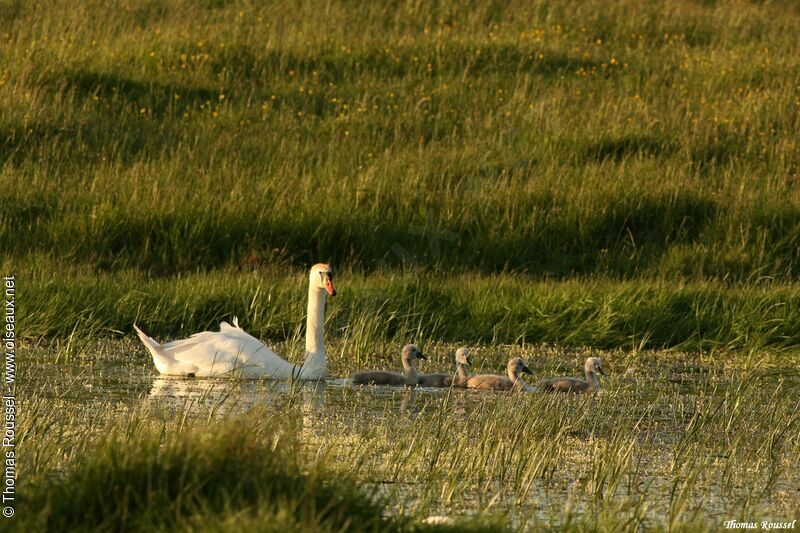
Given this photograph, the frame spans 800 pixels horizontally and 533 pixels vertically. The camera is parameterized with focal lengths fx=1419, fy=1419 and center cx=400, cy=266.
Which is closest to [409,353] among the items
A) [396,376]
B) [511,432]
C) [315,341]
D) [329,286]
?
[396,376]

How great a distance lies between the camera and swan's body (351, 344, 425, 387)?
952 cm

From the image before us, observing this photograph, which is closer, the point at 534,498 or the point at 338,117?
the point at 534,498

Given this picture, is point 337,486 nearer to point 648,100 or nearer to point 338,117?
point 338,117

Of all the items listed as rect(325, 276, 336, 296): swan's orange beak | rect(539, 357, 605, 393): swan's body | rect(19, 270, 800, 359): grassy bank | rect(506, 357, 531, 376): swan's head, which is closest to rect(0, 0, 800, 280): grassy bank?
rect(19, 270, 800, 359): grassy bank

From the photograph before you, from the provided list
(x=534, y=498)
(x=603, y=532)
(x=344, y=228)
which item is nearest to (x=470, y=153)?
(x=344, y=228)

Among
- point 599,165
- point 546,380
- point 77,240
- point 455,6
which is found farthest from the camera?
point 455,6

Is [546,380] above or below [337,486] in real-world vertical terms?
below

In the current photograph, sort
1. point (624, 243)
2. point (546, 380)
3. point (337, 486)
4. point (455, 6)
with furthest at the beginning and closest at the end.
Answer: point (455, 6), point (624, 243), point (546, 380), point (337, 486)

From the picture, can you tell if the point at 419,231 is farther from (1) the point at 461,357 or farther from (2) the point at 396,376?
(2) the point at 396,376

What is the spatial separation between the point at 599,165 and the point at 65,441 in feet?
32.4

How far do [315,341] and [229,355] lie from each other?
0.62 metres

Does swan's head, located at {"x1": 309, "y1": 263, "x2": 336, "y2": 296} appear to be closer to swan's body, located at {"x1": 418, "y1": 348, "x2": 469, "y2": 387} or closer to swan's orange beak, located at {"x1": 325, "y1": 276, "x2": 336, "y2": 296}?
swan's orange beak, located at {"x1": 325, "y1": 276, "x2": 336, "y2": 296}

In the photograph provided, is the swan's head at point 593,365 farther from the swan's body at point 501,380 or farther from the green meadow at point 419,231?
the swan's body at point 501,380

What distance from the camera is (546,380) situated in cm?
945
